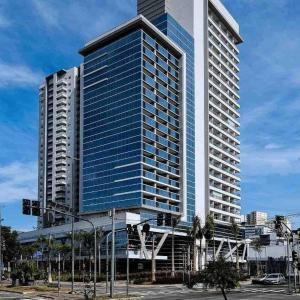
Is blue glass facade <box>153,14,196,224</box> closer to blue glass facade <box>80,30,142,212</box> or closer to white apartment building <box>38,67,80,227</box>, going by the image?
blue glass facade <box>80,30,142,212</box>

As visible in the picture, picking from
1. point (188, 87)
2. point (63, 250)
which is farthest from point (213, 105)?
point (63, 250)

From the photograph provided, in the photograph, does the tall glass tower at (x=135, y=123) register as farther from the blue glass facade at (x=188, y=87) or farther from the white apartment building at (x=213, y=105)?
the white apartment building at (x=213, y=105)

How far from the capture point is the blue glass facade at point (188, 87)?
14950 centimetres

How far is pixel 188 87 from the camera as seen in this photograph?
516 feet

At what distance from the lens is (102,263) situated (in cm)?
12662

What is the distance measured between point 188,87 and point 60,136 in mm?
55700

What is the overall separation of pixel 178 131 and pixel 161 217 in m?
113

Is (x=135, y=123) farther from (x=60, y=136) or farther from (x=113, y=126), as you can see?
(x=60, y=136)

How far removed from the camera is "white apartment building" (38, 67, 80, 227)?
7323 inches

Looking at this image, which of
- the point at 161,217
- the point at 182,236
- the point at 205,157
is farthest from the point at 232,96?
the point at 161,217

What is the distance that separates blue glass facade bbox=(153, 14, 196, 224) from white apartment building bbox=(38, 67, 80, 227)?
157ft

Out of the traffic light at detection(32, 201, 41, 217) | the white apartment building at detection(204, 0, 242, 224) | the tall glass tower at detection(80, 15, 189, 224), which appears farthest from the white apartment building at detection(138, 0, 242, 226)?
the traffic light at detection(32, 201, 41, 217)

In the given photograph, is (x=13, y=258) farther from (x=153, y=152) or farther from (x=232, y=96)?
(x=232, y=96)

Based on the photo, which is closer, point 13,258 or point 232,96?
point 13,258
